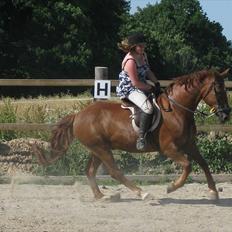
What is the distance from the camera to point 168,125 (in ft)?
28.7

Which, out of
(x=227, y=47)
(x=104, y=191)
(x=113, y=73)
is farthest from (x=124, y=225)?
(x=227, y=47)

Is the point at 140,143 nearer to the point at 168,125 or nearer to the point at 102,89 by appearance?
the point at 168,125

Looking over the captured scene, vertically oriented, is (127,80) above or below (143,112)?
above

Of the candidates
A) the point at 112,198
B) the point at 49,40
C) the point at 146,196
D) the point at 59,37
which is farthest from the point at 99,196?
the point at 59,37

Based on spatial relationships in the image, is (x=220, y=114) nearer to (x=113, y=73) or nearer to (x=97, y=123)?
(x=97, y=123)

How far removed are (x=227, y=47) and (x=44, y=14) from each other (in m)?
44.2

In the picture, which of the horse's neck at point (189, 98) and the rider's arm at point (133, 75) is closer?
the rider's arm at point (133, 75)

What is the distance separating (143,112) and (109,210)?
138 cm

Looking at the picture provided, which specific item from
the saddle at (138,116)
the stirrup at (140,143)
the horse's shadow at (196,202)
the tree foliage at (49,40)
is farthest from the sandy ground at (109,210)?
the tree foliage at (49,40)

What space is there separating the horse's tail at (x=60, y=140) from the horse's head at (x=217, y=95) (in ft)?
6.50

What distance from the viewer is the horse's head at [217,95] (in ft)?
28.2

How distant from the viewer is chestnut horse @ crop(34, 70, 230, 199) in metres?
8.68

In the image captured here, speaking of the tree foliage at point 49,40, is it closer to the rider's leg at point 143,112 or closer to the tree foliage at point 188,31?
the tree foliage at point 188,31

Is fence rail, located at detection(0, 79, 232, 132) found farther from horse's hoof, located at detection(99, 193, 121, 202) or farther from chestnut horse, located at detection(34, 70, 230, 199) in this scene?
horse's hoof, located at detection(99, 193, 121, 202)
